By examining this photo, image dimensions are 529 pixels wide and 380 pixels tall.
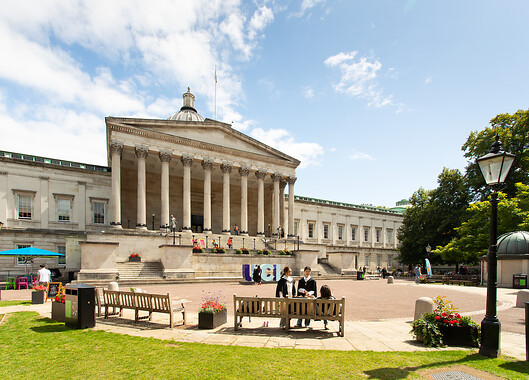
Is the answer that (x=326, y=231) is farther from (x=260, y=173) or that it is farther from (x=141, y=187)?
(x=141, y=187)

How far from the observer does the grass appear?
5605 millimetres

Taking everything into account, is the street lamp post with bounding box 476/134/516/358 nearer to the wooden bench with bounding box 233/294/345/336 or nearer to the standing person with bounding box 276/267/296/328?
the wooden bench with bounding box 233/294/345/336

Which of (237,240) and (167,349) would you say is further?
(237,240)

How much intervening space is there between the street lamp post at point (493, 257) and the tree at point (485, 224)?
2440 centimetres

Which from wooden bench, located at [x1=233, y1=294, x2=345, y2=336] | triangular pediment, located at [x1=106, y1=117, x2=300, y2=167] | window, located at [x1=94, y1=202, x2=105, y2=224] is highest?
triangular pediment, located at [x1=106, y1=117, x2=300, y2=167]

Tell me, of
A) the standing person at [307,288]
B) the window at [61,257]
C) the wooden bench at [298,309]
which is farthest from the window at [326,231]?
the wooden bench at [298,309]

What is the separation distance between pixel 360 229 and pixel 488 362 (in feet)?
176

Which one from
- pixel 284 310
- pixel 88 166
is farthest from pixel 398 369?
pixel 88 166

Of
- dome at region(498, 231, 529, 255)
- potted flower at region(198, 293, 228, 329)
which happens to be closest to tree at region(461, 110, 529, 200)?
dome at region(498, 231, 529, 255)

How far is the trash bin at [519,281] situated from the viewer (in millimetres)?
20881

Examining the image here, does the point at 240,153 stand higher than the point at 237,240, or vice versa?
the point at 240,153

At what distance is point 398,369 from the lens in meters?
5.88

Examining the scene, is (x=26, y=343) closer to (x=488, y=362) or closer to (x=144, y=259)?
(x=488, y=362)

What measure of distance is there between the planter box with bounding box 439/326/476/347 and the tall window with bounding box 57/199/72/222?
37.3 metres
